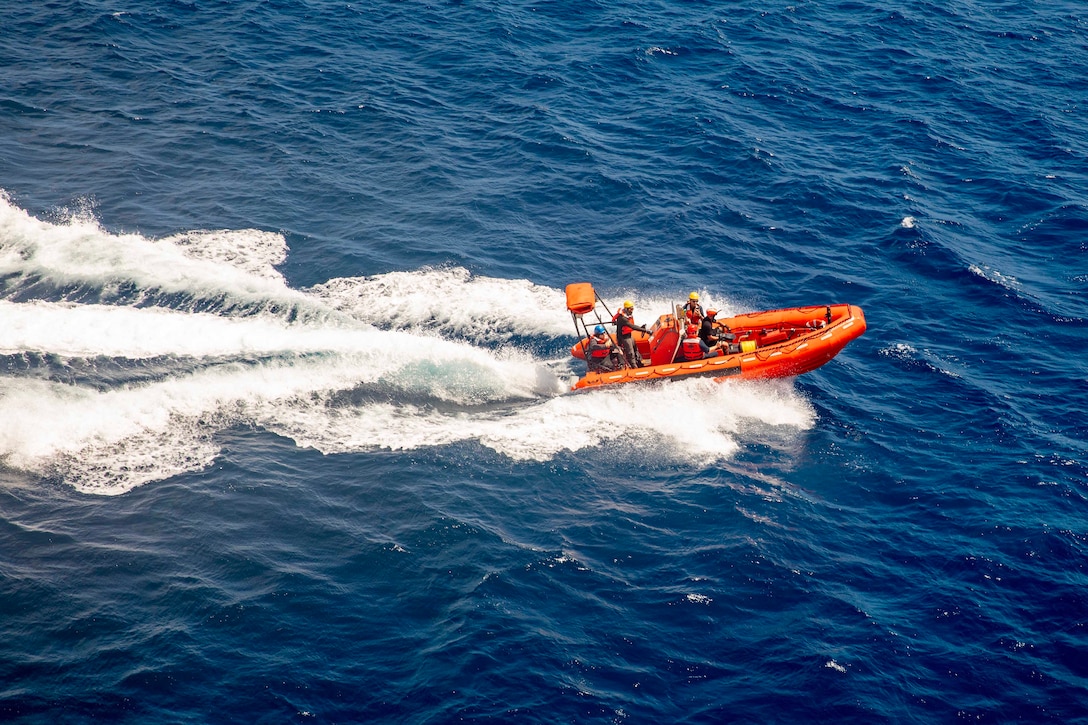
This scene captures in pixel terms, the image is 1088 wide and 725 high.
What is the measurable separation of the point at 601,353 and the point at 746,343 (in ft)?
12.0

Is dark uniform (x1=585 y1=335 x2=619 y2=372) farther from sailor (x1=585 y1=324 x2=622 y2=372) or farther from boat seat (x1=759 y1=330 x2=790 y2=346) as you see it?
boat seat (x1=759 y1=330 x2=790 y2=346)

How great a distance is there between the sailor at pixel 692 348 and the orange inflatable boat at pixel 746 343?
0.56 feet

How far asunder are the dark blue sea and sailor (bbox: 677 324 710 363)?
49.8 inches

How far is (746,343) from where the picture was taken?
2302cm

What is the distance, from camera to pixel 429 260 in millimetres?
26719

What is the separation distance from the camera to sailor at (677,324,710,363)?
23.0 metres

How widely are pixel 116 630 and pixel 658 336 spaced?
13975 mm

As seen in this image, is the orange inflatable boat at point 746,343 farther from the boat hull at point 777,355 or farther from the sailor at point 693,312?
the sailor at point 693,312

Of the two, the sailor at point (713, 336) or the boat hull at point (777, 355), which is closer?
the boat hull at point (777, 355)

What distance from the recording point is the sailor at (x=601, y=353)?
906 inches

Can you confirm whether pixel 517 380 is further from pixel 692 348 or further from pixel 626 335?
pixel 692 348

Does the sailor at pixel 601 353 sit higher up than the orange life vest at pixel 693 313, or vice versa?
the orange life vest at pixel 693 313

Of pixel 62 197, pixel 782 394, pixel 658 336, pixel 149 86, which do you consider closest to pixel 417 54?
pixel 149 86

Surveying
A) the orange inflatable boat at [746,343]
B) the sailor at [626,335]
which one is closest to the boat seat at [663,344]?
the orange inflatable boat at [746,343]
